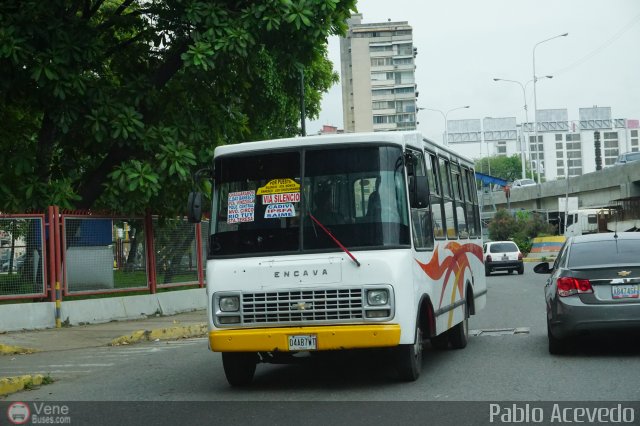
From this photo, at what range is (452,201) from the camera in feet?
43.9

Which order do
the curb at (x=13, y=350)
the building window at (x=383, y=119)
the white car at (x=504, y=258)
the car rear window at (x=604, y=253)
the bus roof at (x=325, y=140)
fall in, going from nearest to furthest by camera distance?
the bus roof at (x=325, y=140), the car rear window at (x=604, y=253), the curb at (x=13, y=350), the white car at (x=504, y=258), the building window at (x=383, y=119)

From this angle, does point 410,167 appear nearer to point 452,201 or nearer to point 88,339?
point 452,201

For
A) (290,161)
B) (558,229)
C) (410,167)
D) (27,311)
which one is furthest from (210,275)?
(558,229)

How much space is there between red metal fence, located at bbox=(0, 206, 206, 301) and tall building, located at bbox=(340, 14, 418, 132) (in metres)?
121

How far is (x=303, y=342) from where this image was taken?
9.61 metres

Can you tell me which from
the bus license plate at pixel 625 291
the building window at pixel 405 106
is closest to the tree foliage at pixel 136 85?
the bus license plate at pixel 625 291

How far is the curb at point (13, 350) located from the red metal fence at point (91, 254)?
294 cm

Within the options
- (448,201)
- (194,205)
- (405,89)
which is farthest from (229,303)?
(405,89)

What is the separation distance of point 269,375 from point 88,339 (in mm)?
6405

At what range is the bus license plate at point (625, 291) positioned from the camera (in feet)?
36.9

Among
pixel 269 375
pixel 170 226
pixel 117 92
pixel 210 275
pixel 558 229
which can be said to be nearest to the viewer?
pixel 210 275

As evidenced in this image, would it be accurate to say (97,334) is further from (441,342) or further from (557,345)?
(557,345)

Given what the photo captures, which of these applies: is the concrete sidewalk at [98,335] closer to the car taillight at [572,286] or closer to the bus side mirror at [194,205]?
the bus side mirror at [194,205]

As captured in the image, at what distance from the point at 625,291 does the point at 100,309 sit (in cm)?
1191
